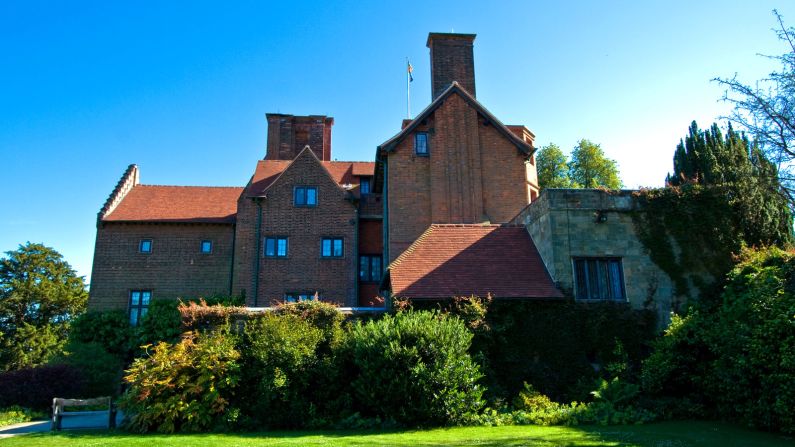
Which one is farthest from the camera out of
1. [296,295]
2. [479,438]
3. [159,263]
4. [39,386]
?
[159,263]

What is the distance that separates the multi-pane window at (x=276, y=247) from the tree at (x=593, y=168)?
27.8m

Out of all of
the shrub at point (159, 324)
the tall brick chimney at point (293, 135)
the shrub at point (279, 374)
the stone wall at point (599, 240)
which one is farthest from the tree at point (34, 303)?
the stone wall at point (599, 240)

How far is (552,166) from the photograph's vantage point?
49125 mm

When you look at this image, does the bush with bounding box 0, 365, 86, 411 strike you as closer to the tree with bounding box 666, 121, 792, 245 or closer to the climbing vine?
the climbing vine

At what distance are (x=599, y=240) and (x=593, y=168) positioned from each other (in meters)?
29.6

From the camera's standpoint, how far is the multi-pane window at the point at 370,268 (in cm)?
3058

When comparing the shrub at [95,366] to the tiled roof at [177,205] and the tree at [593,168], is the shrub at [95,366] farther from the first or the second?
Result: the tree at [593,168]

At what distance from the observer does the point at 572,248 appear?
1938 cm

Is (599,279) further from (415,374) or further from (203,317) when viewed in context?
(203,317)

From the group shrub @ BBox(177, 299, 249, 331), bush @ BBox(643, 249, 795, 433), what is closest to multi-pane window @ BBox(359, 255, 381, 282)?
shrub @ BBox(177, 299, 249, 331)

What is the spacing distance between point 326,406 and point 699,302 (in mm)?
12908

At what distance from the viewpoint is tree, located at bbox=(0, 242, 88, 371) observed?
44250mm

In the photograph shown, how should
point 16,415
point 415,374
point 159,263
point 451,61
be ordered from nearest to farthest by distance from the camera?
point 415,374
point 16,415
point 451,61
point 159,263

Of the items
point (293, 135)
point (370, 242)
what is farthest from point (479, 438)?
point (293, 135)
